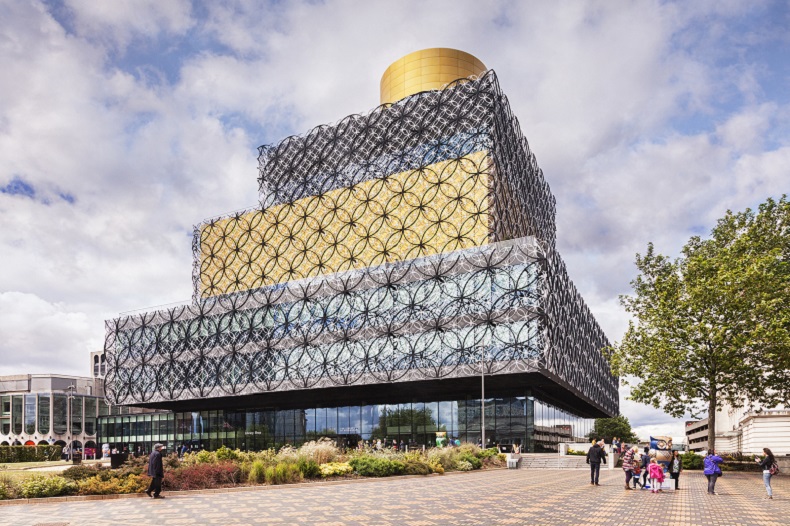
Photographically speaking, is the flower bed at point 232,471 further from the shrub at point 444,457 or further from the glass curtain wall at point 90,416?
the glass curtain wall at point 90,416

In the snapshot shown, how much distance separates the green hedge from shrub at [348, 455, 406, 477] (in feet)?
134

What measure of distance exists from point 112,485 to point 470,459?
74.2 ft

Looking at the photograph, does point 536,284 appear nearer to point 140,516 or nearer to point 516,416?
point 516,416

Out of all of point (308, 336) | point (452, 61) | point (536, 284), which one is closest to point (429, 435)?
point (308, 336)

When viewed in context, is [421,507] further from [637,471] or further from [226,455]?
[226,455]

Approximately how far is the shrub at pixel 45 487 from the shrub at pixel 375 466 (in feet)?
42.0

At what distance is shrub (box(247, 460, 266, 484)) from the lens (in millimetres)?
28109

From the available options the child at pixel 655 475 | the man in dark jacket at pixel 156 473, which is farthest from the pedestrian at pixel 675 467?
the man in dark jacket at pixel 156 473

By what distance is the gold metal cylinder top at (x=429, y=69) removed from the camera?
84.2 m

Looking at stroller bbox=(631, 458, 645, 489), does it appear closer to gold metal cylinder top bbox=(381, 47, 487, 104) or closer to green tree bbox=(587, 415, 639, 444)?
gold metal cylinder top bbox=(381, 47, 487, 104)

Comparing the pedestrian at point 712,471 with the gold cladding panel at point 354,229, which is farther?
the gold cladding panel at point 354,229

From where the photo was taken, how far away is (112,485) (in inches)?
981

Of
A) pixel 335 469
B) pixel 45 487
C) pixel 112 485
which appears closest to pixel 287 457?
pixel 335 469

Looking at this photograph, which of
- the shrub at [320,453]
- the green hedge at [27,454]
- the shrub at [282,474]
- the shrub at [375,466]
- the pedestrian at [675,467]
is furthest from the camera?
the green hedge at [27,454]
